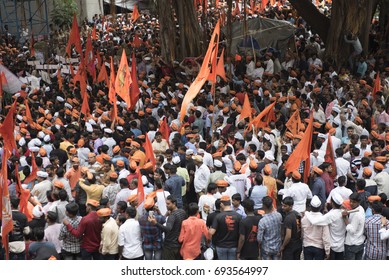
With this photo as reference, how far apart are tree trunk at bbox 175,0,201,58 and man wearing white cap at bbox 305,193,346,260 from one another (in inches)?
441

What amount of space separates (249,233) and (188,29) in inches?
448

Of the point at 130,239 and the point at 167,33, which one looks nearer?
the point at 130,239

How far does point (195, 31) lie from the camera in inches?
725

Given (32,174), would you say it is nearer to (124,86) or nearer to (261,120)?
(124,86)

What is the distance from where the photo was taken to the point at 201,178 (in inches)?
370

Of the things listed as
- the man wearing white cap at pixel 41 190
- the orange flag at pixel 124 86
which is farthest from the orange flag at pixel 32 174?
the orange flag at pixel 124 86

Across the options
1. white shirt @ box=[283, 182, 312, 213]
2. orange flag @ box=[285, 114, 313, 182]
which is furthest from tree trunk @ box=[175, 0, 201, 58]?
white shirt @ box=[283, 182, 312, 213]

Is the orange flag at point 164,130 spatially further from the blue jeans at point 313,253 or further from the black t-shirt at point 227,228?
the blue jeans at point 313,253

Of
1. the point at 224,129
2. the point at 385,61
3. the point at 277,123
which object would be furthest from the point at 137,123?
the point at 385,61

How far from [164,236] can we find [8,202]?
1.75m

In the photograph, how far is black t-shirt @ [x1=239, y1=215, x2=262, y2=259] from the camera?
7645 millimetres

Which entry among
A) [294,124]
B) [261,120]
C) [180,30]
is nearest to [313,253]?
[294,124]

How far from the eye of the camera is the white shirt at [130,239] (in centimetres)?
764

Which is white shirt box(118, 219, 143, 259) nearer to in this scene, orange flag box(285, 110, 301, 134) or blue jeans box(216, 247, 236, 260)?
blue jeans box(216, 247, 236, 260)
